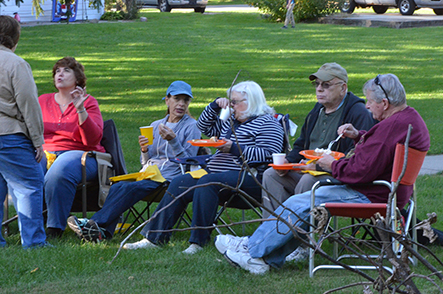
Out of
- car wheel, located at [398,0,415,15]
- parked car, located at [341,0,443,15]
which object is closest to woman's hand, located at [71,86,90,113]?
parked car, located at [341,0,443,15]

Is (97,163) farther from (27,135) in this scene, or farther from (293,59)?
(293,59)

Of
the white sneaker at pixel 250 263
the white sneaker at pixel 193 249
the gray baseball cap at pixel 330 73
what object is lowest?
the white sneaker at pixel 193 249

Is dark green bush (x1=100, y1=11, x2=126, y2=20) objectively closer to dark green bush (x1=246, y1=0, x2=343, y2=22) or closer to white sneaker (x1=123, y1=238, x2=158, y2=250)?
dark green bush (x1=246, y1=0, x2=343, y2=22)

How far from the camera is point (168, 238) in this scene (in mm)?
4848

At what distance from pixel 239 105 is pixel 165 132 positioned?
68 centimetres

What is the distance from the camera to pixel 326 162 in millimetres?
4250

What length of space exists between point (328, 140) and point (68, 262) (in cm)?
213

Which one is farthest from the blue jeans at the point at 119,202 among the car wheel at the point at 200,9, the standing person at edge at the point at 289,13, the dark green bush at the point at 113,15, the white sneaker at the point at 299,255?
the car wheel at the point at 200,9

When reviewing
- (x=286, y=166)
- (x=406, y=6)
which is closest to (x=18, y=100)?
(x=286, y=166)

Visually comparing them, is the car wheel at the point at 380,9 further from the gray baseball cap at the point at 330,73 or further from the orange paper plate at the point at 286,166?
the orange paper plate at the point at 286,166

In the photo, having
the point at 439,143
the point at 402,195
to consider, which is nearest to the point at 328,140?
the point at 402,195

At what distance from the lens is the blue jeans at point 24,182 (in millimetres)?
4555

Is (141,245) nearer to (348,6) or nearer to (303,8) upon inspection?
(303,8)

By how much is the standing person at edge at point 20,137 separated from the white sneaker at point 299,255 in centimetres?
189
